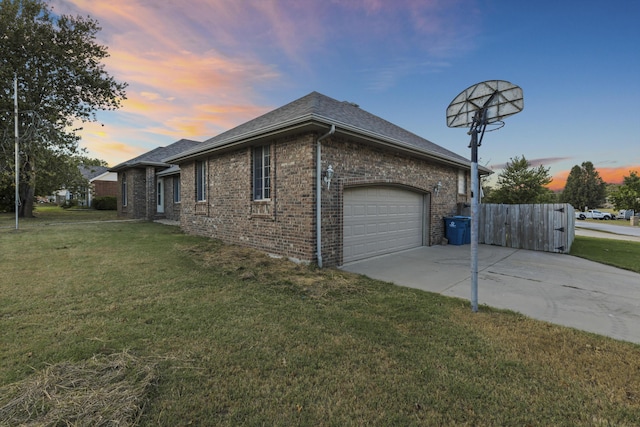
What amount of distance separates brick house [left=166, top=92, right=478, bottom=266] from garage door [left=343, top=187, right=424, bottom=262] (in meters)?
0.03

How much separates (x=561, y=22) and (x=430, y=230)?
7204 mm

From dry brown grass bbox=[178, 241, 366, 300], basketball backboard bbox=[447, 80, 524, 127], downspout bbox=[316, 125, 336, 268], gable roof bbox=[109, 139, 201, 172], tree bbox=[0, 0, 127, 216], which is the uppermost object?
tree bbox=[0, 0, 127, 216]

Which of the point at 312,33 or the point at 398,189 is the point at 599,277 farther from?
the point at 312,33

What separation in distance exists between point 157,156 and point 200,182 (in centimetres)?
965

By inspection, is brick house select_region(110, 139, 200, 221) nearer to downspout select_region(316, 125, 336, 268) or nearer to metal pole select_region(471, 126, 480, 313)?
downspout select_region(316, 125, 336, 268)

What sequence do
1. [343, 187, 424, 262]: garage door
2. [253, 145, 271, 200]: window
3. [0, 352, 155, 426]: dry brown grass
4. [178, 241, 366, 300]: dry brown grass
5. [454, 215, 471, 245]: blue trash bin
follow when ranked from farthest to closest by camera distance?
[454, 215, 471, 245]: blue trash bin
[253, 145, 271, 200]: window
[343, 187, 424, 262]: garage door
[178, 241, 366, 300]: dry brown grass
[0, 352, 155, 426]: dry brown grass

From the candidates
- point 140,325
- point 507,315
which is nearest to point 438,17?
point 507,315

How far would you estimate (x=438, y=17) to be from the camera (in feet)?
28.3

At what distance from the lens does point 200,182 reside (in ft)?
36.8

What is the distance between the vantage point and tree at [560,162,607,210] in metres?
56.9

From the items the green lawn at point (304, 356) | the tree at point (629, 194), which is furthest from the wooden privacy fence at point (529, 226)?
the tree at point (629, 194)

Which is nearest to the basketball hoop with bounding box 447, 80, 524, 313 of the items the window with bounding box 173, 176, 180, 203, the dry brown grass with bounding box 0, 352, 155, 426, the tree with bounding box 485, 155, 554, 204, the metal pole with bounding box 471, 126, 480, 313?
the metal pole with bounding box 471, 126, 480, 313

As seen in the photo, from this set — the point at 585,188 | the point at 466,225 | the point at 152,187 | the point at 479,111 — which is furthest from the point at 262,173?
the point at 585,188

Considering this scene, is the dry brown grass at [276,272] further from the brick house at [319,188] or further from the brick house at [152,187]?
the brick house at [152,187]
